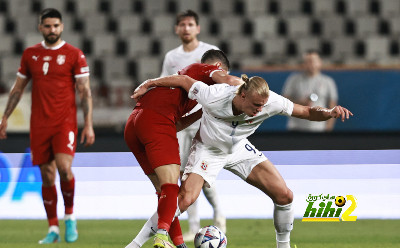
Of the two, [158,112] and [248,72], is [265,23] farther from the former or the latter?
[158,112]

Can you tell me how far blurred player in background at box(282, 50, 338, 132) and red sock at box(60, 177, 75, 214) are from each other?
293cm

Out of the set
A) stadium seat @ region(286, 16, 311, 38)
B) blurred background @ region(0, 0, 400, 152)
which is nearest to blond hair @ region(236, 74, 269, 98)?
blurred background @ region(0, 0, 400, 152)

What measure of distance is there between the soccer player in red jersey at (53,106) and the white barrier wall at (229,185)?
0.69m

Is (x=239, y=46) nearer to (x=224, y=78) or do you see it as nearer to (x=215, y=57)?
(x=215, y=57)

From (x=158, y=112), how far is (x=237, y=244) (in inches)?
63.5

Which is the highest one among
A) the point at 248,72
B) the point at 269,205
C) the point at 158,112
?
the point at 158,112

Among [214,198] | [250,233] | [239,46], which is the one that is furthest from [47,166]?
[239,46]

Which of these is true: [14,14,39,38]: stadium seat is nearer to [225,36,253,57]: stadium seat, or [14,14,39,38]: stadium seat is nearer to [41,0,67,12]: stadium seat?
[41,0,67,12]: stadium seat

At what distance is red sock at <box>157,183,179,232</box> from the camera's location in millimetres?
4707

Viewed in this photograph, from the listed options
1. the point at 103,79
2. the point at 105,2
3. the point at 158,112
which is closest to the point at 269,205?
the point at 158,112

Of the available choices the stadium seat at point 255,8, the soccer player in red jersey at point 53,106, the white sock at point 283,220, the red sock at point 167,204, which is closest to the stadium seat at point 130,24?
the stadium seat at point 255,8

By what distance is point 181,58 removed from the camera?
6.73 metres

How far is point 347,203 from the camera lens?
697 cm

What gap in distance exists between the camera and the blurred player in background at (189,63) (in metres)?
6.48
